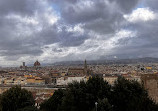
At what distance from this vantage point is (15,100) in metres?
16.9

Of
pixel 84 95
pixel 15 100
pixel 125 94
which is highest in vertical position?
pixel 84 95

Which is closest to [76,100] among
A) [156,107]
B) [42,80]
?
[156,107]

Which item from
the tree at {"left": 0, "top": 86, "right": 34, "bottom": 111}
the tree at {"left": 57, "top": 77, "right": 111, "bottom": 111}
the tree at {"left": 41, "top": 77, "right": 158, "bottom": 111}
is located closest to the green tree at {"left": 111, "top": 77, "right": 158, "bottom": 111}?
the tree at {"left": 41, "top": 77, "right": 158, "bottom": 111}

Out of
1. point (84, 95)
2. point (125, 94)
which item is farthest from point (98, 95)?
point (125, 94)

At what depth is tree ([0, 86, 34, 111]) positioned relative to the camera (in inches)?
655

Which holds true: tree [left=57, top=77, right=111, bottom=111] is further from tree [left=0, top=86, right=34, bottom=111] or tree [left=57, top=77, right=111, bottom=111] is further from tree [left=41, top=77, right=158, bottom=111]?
tree [left=0, top=86, right=34, bottom=111]

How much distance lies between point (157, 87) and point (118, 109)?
612cm

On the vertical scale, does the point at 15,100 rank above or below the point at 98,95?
below

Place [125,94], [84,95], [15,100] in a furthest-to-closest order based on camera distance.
Answer: [15,100]
[125,94]
[84,95]

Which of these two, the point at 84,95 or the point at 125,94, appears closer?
the point at 84,95

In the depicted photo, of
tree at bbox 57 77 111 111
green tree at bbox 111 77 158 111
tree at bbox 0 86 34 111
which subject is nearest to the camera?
tree at bbox 57 77 111 111

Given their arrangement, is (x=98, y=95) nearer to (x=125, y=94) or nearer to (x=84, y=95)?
(x=84, y=95)

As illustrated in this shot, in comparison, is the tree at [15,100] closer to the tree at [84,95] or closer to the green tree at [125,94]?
the tree at [84,95]

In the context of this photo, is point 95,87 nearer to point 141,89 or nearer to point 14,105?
point 141,89
